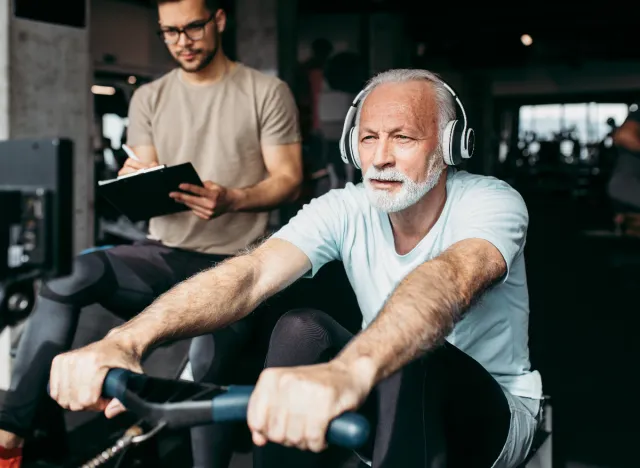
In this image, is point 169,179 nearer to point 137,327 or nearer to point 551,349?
point 137,327

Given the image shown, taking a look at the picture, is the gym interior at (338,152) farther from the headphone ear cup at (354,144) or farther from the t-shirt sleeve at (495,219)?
the t-shirt sleeve at (495,219)

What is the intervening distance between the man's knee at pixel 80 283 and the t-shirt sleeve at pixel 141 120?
61cm

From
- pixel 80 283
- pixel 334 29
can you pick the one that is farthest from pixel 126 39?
pixel 80 283

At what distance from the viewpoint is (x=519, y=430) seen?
1521 mm

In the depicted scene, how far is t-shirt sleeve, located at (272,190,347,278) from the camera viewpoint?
1802 mm

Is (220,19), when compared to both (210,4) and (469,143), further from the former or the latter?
(469,143)

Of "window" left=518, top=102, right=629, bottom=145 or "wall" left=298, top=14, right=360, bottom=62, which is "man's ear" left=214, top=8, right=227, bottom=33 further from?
"window" left=518, top=102, right=629, bottom=145

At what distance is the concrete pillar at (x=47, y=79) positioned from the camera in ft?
10.8

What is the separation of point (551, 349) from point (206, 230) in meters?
2.36

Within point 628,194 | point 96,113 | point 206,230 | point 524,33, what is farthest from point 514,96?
point 206,230

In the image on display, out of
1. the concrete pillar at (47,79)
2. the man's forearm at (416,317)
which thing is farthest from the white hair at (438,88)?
the concrete pillar at (47,79)

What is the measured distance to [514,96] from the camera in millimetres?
21969

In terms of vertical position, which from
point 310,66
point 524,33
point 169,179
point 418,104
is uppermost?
point 524,33

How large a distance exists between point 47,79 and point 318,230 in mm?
2206
